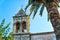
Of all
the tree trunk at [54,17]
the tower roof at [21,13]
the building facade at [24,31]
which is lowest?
the tree trunk at [54,17]

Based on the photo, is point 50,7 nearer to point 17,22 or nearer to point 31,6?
point 31,6

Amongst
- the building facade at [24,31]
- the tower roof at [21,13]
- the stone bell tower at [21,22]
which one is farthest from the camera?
the tower roof at [21,13]

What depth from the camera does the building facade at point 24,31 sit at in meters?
41.9

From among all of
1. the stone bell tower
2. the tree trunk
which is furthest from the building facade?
the tree trunk

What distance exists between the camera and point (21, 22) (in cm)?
4284

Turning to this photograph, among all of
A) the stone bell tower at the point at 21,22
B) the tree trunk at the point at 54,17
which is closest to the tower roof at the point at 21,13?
the stone bell tower at the point at 21,22

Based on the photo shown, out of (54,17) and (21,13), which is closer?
(54,17)

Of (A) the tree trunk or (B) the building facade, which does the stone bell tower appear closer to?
(B) the building facade

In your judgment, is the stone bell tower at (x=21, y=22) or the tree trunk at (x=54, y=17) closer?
the tree trunk at (x=54, y=17)

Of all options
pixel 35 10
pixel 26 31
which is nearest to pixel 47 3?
pixel 35 10

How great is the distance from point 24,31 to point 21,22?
5.59 ft

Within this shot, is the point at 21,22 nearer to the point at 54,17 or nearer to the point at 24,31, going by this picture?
the point at 24,31

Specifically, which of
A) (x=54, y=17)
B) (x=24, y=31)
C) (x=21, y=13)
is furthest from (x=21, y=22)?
(x=54, y=17)

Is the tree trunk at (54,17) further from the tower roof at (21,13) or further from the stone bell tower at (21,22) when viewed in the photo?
the tower roof at (21,13)
